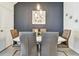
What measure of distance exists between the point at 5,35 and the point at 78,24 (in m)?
2.22

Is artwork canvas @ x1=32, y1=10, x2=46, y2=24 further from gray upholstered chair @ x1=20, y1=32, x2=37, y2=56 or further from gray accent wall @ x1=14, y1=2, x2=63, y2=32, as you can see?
gray upholstered chair @ x1=20, y1=32, x2=37, y2=56

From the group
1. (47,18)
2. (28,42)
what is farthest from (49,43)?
(47,18)

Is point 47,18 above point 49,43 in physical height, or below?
above

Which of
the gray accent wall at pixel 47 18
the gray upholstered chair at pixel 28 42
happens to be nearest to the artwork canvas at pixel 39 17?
the gray accent wall at pixel 47 18

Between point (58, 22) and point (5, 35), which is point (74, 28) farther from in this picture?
point (5, 35)

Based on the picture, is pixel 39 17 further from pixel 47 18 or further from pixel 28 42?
pixel 28 42

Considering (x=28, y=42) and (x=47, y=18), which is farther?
(x=47, y=18)

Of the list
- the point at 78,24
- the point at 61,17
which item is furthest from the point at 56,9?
the point at 78,24

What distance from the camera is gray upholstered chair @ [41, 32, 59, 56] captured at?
103 inches

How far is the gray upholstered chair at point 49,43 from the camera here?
260 centimetres

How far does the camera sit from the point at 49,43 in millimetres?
2617

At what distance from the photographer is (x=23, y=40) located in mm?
2656

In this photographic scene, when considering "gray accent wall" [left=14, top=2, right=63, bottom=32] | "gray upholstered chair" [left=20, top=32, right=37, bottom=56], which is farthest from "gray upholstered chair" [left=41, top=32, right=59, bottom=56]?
"gray accent wall" [left=14, top=2, right=63, bottom=32]

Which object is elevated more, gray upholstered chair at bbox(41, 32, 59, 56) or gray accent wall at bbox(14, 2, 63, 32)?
gray accent wall at bbox(14, 2, 63, 32)
